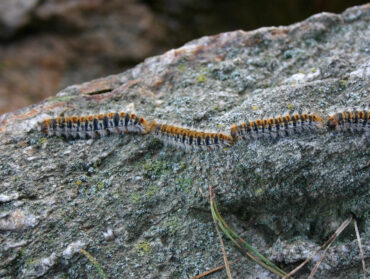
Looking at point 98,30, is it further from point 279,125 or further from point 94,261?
point 94,261

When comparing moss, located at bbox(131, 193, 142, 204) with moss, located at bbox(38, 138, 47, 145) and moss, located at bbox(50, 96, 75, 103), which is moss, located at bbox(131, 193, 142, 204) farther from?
moss, located at bbox(50, 96, 75, 103)

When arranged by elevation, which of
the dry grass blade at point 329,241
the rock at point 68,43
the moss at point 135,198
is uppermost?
the rock at point 68,43

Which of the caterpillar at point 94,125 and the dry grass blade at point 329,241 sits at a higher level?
the caterpillar at point 94,125

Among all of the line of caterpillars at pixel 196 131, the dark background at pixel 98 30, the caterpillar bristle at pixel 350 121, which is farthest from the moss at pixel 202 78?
the dark background at pixel 98 30

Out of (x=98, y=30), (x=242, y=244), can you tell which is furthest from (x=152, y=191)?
(x=98, y=30)

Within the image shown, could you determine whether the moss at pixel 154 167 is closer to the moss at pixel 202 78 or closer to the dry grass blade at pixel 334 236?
the moss at pixel 202 78

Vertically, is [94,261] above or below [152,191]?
below
